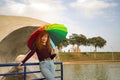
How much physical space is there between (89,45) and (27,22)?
217 ft

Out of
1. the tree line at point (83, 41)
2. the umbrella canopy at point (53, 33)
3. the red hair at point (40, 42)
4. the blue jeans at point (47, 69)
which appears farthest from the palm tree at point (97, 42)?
the blue jeans at point (47, 69)

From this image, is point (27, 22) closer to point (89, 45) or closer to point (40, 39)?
point (40, 39)

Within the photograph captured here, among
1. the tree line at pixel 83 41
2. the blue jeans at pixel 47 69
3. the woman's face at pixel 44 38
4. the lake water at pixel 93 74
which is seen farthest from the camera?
the tree line at pixel 83 41

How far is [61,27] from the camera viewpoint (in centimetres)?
694

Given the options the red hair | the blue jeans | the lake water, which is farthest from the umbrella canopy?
the lake water

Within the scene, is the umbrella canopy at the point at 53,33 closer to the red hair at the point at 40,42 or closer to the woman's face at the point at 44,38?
the red hair at the point at 40,42

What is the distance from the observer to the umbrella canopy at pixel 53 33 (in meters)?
6.73

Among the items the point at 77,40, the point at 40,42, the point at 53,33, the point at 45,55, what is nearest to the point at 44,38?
the point at 40,42

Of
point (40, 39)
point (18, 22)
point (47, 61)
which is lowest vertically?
point (47, 61)

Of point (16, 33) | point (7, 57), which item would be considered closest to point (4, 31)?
Result: point (16, 33)

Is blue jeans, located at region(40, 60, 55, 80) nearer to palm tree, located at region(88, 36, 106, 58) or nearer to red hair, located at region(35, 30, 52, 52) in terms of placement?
red hair, located at region(35, 30, 52, 52)

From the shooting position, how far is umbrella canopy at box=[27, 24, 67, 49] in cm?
673

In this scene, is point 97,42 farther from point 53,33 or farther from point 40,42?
point 40,42

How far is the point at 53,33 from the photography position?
689 centimetres
